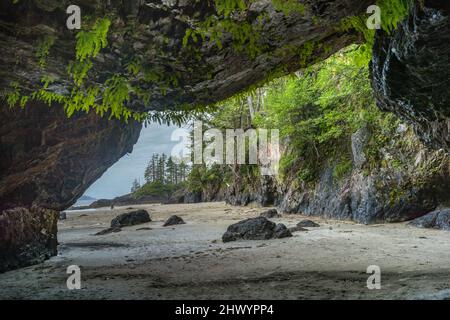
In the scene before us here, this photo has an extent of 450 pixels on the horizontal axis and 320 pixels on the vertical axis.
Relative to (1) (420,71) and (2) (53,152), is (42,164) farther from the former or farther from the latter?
(1) (420,71)

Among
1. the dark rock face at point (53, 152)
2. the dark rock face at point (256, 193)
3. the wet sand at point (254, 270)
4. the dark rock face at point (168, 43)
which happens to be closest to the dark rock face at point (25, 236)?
the wet sand at point (254, 270)

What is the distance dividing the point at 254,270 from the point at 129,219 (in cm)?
1165

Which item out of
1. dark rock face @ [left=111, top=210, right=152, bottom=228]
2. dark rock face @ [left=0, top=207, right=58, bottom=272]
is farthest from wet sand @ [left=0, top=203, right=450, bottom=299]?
dark rock face @ [left=111, top=210, right=152, bottom=228]

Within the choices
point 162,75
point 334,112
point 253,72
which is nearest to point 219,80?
point 253,72

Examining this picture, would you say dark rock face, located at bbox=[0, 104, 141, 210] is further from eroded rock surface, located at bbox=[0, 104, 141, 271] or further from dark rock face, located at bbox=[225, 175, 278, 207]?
dark rock face, located at bbox=[225, 175, 278, 207]

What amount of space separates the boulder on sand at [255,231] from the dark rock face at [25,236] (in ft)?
13.6

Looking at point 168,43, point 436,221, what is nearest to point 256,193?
point 436,221

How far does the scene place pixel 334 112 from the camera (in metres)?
14.3

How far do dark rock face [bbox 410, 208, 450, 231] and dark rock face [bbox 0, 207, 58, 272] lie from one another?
999 cm

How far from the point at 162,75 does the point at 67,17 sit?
164 cm

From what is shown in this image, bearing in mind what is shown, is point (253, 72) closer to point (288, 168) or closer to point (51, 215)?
point (51, 215)

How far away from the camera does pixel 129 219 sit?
50.6 ft

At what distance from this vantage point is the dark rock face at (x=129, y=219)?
15.0m

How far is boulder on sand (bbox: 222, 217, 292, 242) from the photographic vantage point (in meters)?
8.38
